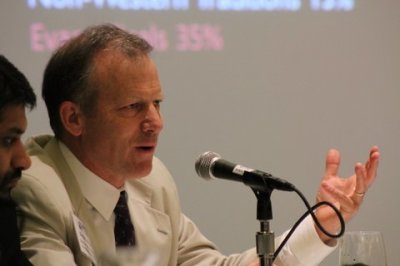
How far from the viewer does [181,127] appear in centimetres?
360

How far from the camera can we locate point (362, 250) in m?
1.99

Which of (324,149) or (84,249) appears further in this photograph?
(324,149)

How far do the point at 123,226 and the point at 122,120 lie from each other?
32cm

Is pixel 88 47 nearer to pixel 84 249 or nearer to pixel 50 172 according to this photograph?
pixel 50 172

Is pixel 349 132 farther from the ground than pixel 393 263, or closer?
farther from the ground

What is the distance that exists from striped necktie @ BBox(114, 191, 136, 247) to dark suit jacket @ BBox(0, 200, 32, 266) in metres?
0.43

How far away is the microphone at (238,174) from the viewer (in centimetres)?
179

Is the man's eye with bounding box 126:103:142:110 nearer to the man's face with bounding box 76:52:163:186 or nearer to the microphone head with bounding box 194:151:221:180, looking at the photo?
the man's face with bounding box 76:52:163:186

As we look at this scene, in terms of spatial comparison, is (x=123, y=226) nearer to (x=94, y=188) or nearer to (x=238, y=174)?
(x=94, y=188)

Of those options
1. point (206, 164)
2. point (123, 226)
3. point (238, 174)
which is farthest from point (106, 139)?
point (238, 174)

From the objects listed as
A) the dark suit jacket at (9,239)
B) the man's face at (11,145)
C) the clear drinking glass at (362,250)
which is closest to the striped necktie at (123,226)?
the dark suit jacket at (9,239)

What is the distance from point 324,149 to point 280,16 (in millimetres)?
666

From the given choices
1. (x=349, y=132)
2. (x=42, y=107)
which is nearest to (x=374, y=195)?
(x=349, y=132)

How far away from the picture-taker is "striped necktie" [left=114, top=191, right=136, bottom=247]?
2.28m
